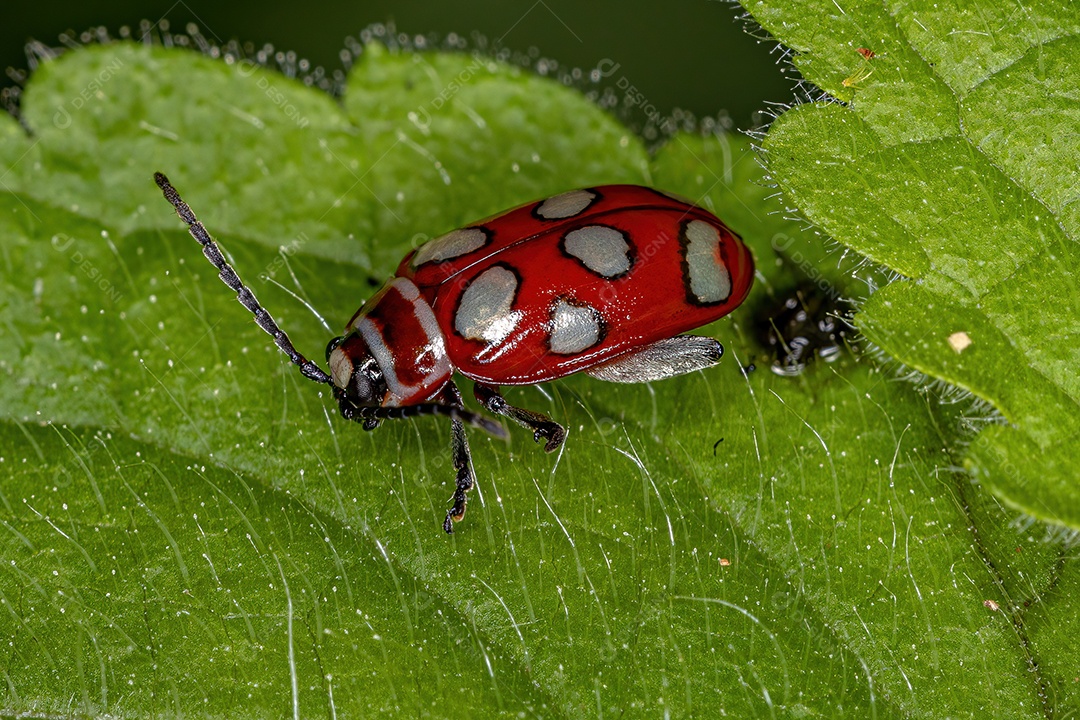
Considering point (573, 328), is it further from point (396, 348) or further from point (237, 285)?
point (237, 285)

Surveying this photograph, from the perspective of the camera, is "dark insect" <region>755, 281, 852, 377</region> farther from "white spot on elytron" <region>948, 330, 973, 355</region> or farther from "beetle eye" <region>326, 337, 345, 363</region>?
"beetle eye" <region>326, 337, 345, 363</region>

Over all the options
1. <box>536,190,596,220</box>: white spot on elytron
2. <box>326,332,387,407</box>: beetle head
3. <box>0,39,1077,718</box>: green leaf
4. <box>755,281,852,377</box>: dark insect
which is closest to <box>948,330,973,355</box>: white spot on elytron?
<box>0,39,1077,718</box>: green leaf

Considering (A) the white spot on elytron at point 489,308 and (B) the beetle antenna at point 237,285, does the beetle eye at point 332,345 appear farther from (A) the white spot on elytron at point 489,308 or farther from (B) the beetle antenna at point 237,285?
(A) the white spot on elytron at point 489,308

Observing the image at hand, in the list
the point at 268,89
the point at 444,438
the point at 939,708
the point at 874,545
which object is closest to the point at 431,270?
the point at 444,438

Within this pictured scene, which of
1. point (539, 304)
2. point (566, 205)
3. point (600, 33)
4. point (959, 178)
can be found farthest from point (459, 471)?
point (600, 33)

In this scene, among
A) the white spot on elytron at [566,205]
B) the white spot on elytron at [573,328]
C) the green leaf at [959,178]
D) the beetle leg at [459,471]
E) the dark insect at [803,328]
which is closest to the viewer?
the green leaf at [959,178]

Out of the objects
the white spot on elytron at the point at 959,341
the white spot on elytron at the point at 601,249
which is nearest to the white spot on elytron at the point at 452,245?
the white spot on elytron at the point at 601,249

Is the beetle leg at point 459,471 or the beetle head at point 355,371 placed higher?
the beetle leg at point 459,471
